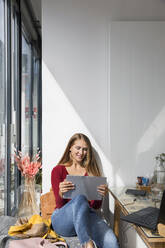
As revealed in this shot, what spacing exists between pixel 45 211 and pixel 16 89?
5.02 ft

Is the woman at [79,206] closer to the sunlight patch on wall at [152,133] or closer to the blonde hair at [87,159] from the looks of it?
the blonde hair at [87,159]

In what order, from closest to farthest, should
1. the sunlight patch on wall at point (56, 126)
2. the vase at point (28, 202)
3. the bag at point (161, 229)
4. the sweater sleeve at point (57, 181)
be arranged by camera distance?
the bag at point (161, 229) < the sweater sleeve at point (57, 181) < the sunlight patch on wall at point (56, 126) < the vase at point (28, 202)

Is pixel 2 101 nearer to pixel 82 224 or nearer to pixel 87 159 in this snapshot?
pixel 87 159

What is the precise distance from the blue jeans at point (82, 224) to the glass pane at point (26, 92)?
5.89 feet

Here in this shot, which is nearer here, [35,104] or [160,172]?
[160,172]

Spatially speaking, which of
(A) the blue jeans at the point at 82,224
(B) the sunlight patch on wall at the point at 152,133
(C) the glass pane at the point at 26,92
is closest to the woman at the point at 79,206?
(A) the blue jeans at the point at 82,224

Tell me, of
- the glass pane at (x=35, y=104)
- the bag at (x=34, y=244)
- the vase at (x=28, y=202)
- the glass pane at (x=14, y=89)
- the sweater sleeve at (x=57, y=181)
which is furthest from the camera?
the glass pane at (x=35, y=104)

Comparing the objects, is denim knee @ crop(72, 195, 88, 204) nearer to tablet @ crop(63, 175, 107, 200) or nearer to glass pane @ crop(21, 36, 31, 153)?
tablet @ crop(63, 175, 107, 200)

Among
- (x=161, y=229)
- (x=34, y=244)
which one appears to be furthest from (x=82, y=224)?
(x=161, y=229)

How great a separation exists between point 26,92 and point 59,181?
200 cm

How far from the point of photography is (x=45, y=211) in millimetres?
2600

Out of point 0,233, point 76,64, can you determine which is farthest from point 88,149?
point 0,233

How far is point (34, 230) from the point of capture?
2.06 metres

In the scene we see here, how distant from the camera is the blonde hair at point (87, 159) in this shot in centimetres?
259
